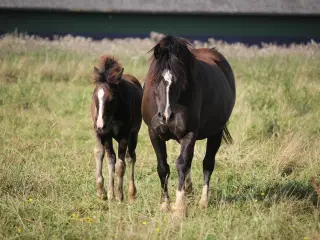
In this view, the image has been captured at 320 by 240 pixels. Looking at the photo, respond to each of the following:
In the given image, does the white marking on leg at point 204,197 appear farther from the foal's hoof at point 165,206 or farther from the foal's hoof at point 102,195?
the foal's hoof at point 102,195

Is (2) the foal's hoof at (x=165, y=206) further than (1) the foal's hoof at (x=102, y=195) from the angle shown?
No

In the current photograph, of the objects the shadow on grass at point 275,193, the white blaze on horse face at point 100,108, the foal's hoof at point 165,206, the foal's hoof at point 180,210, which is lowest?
the shadow on grass at point 275,193

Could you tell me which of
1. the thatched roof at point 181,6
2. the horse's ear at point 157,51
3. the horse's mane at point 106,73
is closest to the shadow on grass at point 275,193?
the horse's ear at point 157,51

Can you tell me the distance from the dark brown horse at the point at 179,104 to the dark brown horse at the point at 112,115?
2.05 ft

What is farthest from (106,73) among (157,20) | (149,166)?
(157,20)

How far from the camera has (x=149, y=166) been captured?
8102 millimetres

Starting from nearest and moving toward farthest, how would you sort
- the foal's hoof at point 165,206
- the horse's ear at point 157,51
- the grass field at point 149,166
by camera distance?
the grass field at point 149,166 → the horse's ear at point 157,51 → the foal's hoof at point 165,206

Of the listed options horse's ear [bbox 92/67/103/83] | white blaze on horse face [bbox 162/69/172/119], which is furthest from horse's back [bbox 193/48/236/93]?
white blaze on horse face [bbox 162/69/172/119]

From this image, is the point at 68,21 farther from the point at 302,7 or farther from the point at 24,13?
the point at 302,7

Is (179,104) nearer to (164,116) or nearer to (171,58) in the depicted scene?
(164,116)

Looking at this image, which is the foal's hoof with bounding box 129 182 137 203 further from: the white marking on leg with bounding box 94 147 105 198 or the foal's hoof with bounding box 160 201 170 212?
the foal's hoof with bounding box 160 201 170 212

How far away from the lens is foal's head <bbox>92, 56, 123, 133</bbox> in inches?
249

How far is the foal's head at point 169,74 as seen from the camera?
17.6ft

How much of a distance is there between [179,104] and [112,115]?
4.20 ft
